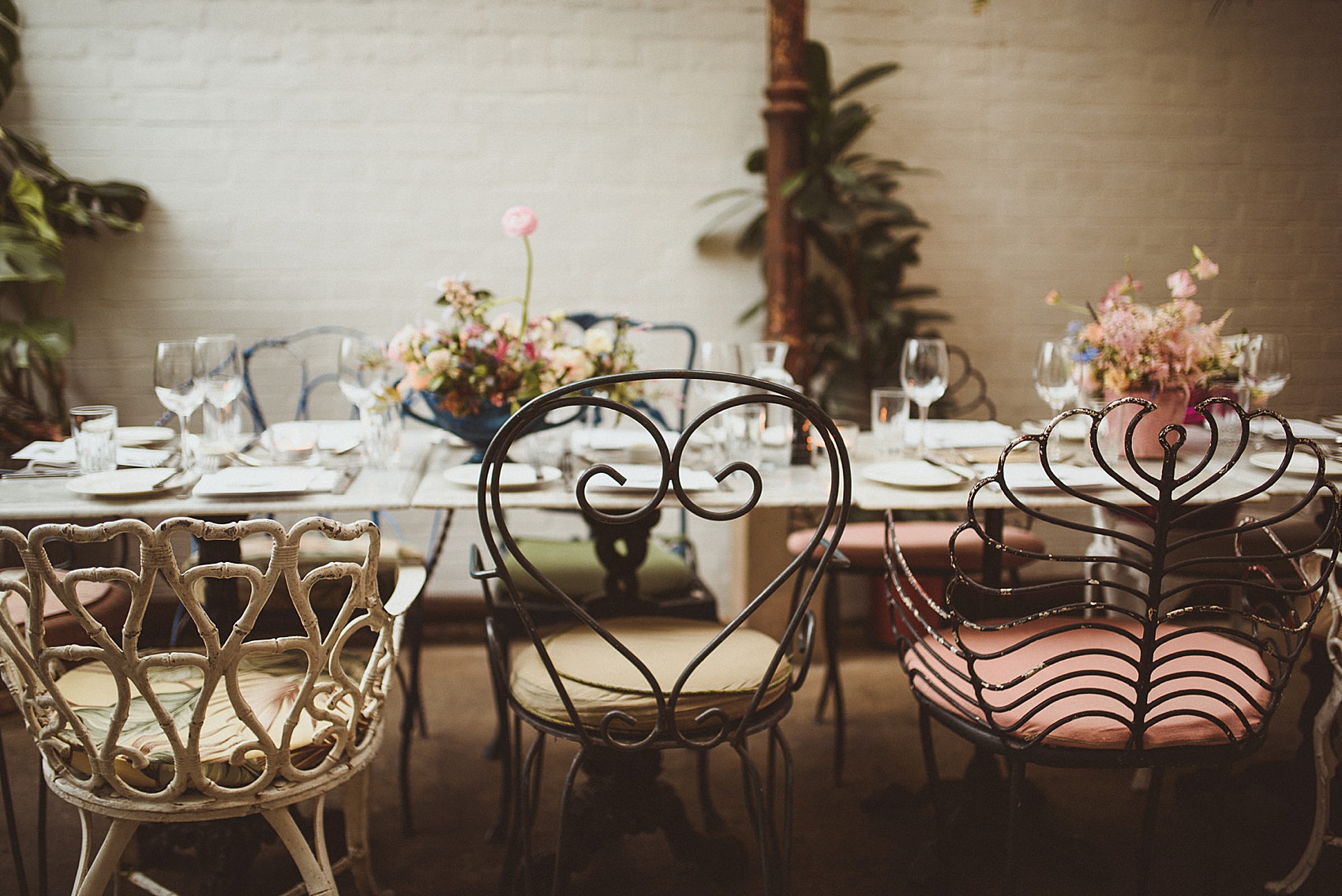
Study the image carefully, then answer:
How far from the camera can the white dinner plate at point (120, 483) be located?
1.71 m

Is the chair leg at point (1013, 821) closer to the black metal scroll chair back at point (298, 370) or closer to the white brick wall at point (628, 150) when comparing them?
the white brick wall at point (628, 150)

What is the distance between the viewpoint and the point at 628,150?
3.29 m

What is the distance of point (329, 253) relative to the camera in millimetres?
3219

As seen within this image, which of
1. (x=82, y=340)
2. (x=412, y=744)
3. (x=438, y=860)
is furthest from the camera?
(x=82, y=340)

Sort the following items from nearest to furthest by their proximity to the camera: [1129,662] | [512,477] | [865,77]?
[1129,662] < [512,477] < [865,77]

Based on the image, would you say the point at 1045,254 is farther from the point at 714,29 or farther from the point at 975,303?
the point at 714,29

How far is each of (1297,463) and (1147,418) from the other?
0.30m

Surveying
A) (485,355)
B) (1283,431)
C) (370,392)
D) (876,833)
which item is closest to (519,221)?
(485,355)

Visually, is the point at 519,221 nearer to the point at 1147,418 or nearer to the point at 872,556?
the point at 872,556

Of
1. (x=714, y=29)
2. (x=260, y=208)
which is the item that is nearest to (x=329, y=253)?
(x=260, y=208)

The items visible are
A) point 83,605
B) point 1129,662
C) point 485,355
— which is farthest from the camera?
point 485,355

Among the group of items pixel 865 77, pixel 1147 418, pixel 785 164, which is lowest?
pixel 1147 418

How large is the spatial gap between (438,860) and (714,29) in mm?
2580

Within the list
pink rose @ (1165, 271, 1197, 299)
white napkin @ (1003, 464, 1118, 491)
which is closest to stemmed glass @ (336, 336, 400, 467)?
white napkin @ (1003, 464, 1118, 491)
